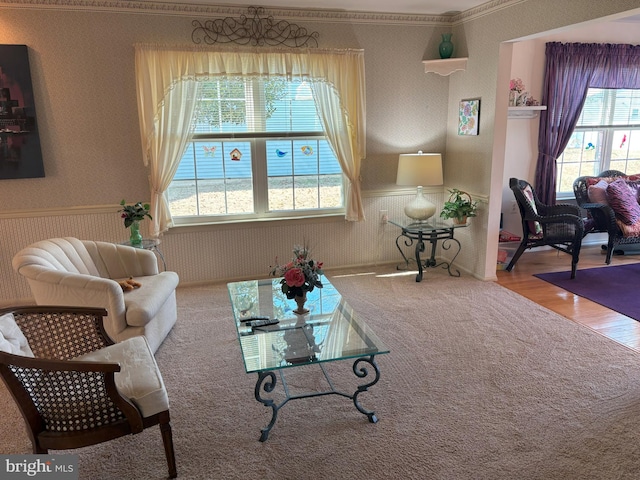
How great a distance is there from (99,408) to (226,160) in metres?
3.09

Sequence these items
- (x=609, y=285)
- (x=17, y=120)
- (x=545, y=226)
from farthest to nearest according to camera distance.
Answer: (x=545, y=226) < (x=609, y=285) < (x=17, y=120)

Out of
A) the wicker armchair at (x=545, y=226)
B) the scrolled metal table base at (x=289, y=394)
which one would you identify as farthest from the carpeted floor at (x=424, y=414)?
the wicker armchair at (x=545, y=226)

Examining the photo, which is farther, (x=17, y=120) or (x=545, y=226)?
(x=545, y=226)

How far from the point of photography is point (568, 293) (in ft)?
14.9

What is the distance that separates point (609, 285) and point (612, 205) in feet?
Answer: 3.93

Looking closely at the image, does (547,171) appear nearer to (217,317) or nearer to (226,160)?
(226,160)

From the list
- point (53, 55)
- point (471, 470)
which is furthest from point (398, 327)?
point (53, 55)

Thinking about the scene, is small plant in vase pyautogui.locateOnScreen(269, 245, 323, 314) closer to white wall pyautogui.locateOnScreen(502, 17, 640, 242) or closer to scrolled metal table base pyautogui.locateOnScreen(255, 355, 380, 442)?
scrolled metal table base pyautogui.locateOnScreen(255, 355, 380, 442)

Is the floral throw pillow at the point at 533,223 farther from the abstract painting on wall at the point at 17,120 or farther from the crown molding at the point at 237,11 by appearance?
the abstract painting on wall at the point at 17,120

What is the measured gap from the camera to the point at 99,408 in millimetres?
2059

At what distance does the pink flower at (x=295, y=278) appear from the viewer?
285 centimetres

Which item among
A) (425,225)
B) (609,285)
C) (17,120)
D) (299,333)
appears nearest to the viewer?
(299,333)

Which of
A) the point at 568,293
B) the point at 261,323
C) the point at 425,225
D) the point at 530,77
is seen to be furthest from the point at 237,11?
the point at 568,293

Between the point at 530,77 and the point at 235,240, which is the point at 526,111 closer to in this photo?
the point at 530,77
